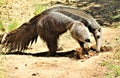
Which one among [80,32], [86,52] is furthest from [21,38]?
[86,52]

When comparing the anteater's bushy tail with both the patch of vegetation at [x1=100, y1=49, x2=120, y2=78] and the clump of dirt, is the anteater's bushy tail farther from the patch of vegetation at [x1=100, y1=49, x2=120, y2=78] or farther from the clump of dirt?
the patch of vegetation at [x1=100, y1=49, x2=120, y2=78]

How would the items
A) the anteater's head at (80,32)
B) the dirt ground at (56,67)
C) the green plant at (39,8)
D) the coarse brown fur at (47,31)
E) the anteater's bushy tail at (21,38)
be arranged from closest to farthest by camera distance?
1. the dirt ground at (56,67)
2. the anteater's head at (80,32)
3. the coarse brown fur at (47,31)
4. the anteater's bushy tail at (21,38)
5. the green plant at (39,8)

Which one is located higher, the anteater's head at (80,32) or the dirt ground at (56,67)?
the anteater's head at (80,32)

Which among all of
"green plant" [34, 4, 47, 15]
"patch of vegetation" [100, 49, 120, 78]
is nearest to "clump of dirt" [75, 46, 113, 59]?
"patch of vegetation" [100, 49, 120, 78]

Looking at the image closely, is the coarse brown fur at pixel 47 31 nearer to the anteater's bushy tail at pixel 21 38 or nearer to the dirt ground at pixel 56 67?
the anteater's bushy tail at pixel 21 38

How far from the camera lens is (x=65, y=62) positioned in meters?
6.87

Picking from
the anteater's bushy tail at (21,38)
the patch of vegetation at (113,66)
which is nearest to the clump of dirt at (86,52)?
the patch of vegetation at (113,66)

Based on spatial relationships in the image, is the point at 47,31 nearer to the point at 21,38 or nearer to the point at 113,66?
the point at 21,38

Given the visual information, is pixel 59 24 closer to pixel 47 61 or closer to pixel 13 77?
pixel 47 61

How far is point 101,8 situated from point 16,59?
16.5 ft

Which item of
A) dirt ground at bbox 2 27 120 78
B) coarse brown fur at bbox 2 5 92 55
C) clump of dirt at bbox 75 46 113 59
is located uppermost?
coarse brown fur at bbox 2 5 92 55

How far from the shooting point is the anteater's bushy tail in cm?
807

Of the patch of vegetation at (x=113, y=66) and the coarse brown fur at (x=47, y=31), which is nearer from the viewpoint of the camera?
the patch of vegetation at (x=113, y=66)

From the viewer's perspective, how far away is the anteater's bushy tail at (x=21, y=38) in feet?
26.5
